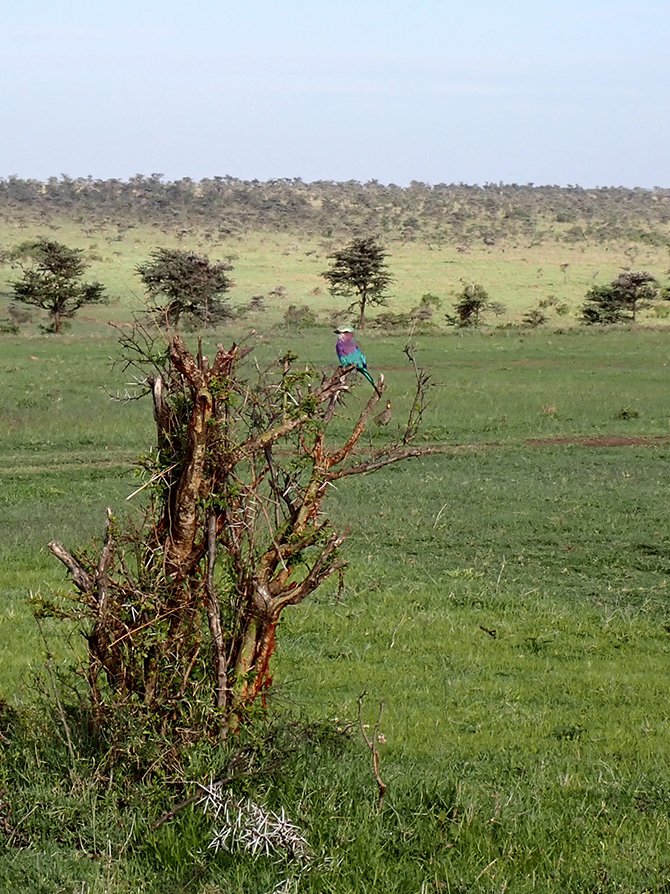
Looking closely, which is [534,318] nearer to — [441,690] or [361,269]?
[361,269]

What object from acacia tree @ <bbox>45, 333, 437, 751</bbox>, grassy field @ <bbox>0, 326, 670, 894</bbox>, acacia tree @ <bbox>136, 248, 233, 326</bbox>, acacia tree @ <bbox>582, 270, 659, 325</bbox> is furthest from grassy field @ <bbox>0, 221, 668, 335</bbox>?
acacia tree @ <bbox>45, 333, 437, 751</bbox>

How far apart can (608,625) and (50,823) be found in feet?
18.3

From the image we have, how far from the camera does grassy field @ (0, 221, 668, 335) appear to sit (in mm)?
47844

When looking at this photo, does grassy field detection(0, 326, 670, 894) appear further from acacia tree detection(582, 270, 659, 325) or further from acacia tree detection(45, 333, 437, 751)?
acacia tree detection(582, 270, 659, 325)

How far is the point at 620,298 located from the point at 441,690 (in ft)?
129

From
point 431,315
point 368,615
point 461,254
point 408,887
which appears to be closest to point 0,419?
point 368,615

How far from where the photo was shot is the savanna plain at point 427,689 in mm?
4152

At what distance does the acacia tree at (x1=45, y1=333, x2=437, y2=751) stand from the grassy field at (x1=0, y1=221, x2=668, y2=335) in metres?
34.7

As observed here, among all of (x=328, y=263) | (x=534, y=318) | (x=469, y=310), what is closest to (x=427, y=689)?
(x=469, y=310)

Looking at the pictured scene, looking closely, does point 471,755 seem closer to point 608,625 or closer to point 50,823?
point 50,823

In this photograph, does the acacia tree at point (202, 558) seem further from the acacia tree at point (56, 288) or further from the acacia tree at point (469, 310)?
the acacia tree at point (469, 310)

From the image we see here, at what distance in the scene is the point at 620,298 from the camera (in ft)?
145

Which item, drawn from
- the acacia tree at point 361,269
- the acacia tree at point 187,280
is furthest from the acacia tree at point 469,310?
the acacia tree at point 187,280

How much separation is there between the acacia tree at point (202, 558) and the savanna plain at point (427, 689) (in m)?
0.23
